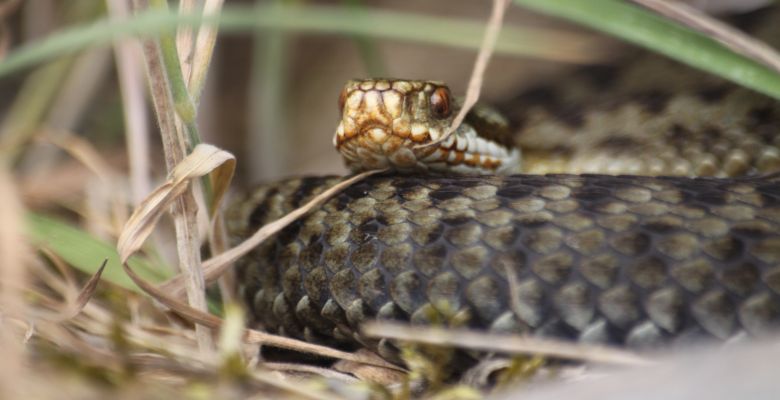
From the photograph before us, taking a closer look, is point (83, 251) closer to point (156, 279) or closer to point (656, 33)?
point (156, 279)

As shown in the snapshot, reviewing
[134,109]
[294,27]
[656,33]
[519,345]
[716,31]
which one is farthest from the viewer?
[134,109]

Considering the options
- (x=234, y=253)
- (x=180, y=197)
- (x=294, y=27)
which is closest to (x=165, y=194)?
(x=180, y=197)

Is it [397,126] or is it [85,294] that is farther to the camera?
Result: [397,126]

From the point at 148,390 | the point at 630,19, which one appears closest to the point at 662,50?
the point at 630,19

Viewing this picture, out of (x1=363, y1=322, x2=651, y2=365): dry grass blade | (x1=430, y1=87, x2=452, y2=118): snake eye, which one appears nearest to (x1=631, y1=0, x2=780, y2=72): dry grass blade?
(x1=430, y1=87, x2=452, y2=118): snake eye

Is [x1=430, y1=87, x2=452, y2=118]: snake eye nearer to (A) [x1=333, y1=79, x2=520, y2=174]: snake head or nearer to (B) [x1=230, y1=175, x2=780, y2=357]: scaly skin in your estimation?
(A) [x1=333, y1=79, x2=520, y2=174]: snake head

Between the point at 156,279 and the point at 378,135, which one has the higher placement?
the point at 378,135

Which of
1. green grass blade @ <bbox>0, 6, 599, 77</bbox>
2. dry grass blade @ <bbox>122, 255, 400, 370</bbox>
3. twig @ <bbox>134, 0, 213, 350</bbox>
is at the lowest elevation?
dry grass blade @ <bbox>122, 255, 400, 370</bbox>

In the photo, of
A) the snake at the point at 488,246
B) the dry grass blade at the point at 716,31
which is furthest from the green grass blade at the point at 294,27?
the dry grass blade at the point at 716,31
